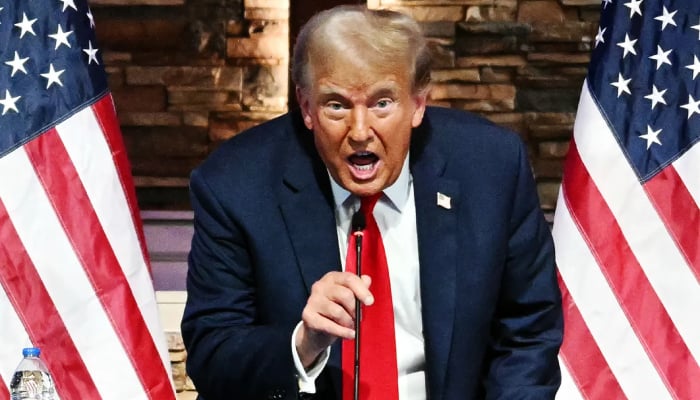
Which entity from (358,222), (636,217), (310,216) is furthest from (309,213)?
(636,217)

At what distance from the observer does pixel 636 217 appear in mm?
2840

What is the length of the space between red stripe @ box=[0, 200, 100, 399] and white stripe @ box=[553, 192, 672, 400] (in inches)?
46.8

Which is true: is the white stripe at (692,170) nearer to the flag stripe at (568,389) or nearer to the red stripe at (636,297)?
the red stripe at (636,297)

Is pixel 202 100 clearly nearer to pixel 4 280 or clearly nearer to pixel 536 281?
pixel 4 280

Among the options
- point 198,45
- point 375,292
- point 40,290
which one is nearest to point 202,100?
point 198,45

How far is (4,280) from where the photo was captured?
8.87 ft

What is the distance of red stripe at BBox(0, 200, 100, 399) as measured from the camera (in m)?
2.70

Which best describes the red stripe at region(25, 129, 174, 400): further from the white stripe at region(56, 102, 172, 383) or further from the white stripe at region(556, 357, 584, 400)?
the white stripe at region(556, 357, 584, 400)

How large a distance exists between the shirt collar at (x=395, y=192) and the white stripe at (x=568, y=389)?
0.83m

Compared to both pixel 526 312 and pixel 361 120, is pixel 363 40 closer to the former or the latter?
pixel 361 120

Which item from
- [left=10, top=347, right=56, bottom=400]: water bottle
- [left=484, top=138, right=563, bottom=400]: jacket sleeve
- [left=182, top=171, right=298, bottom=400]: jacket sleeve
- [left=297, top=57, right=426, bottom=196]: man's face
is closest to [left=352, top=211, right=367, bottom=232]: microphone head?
[left=297, top=57, right=426, bottom=196]: man's face

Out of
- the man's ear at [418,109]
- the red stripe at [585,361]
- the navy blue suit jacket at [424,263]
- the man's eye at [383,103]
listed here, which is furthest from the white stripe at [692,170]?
the man's eye at [383,103]

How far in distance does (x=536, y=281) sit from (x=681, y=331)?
0.73 metres

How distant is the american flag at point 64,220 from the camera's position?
271 centimetres
